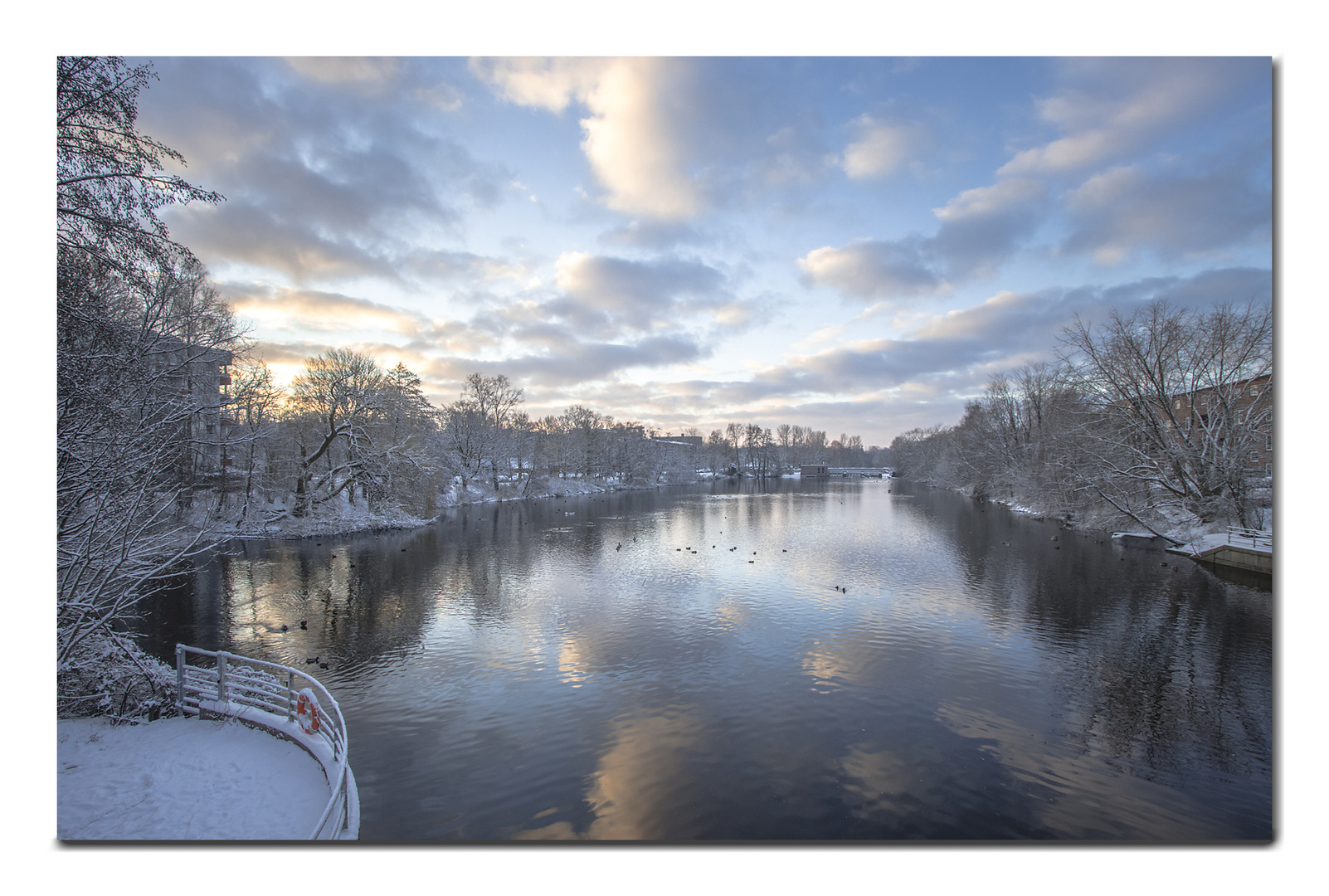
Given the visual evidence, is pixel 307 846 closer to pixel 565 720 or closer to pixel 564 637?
pixel 565 720

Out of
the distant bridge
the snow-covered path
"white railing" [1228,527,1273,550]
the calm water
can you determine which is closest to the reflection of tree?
the calm water

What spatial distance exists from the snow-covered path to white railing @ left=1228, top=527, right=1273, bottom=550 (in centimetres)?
3419

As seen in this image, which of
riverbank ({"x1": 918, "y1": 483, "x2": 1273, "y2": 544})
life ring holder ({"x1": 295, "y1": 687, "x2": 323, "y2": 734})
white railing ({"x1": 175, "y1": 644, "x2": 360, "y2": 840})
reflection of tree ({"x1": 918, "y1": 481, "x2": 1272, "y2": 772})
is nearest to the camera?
white railing ({"x1": 175, "y1": 644, "x2": 360, "y2": 840})

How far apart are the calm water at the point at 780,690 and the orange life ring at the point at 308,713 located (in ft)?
5.00

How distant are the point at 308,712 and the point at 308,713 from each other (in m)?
A: 0.01

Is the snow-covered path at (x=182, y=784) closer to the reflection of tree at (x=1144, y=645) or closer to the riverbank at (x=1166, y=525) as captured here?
the reflection of tree at (x=1144, y=645)

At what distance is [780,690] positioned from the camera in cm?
1276

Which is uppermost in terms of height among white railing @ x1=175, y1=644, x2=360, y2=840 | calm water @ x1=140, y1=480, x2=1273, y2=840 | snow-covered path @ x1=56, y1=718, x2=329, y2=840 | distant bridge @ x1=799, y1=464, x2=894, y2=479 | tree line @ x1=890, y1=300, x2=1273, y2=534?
tree line @ x1=890, y1=300, x2=1273, y2=534

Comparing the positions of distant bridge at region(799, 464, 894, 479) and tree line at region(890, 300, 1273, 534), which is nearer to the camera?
tree line at region(890, 300, 1273, 534)

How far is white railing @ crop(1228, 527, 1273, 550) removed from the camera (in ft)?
75.6

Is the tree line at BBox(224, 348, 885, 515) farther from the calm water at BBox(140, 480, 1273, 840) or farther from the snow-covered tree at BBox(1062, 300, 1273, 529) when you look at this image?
the snow-covered tree at BBox(1062, 300, 1273, 529)

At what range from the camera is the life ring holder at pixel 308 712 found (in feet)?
27.1

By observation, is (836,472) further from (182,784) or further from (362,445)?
(182,784)

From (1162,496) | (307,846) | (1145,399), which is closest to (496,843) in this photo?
(307,846)
